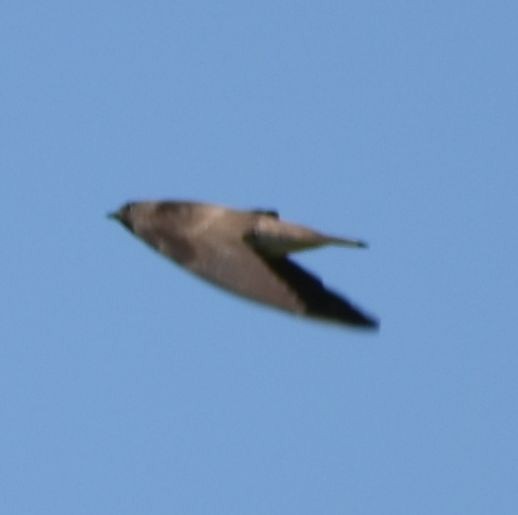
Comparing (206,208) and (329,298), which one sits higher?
(206,208)

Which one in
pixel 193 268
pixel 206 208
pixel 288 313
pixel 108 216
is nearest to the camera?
pixel 288 313

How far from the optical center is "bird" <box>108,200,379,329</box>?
10.8ft

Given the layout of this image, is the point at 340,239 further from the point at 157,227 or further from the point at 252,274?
the point at 157,227

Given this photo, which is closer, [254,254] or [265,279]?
[265,279]

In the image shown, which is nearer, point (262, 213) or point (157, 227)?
point (262, 213)

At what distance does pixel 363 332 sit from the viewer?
3328 mm

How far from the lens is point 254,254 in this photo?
348 centimetres

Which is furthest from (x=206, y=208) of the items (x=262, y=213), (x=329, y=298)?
(x=329, y=298)

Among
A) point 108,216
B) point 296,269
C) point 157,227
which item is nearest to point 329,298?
point 296,269

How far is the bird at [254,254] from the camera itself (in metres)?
3.30

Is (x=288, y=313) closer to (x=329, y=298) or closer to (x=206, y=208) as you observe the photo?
(x=329, y=298)

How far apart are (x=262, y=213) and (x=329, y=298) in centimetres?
32

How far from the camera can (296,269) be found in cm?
350

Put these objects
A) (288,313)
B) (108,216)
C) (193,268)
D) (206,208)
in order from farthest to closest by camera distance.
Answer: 1. (108,216)
2. (206,208)
3. (193,268)
4. (288,313)
